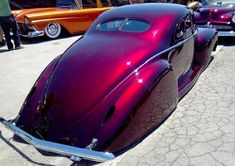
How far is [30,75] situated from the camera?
6359 millimetres

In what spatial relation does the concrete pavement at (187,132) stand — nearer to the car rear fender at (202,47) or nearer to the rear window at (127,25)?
the car rear fender at (202,47)

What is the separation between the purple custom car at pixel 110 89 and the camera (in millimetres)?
3184

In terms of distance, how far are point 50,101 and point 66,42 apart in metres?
6.26

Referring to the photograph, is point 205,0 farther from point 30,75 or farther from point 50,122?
point 50,122

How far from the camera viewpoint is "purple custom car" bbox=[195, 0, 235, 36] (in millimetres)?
7652

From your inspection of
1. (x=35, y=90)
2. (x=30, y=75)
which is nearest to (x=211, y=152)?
(x=35, y=90)

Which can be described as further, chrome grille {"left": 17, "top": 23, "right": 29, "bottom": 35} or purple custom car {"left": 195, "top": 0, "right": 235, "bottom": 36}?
chrome grille {"left": 17, "top": 23, "right": 29, "bottom": 35}

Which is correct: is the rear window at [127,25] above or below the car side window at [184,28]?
above

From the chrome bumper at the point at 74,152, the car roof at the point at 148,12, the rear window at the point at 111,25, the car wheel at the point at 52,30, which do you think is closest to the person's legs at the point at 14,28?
the car wheel at the point at 52,30

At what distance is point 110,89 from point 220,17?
543cm

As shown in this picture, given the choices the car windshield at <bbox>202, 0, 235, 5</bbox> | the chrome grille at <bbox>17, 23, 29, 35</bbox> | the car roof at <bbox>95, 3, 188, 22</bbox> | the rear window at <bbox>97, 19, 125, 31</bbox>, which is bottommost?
the chrome grille at <bbox>17, 23, 29, 35</bbox>

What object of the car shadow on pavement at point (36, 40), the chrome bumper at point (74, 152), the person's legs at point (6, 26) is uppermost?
the chrome bumper at point (74, 152)

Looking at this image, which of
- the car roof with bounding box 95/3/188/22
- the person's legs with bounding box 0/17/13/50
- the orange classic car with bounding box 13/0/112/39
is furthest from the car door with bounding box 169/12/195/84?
the orange classic car with bounding box 13/0/112/39

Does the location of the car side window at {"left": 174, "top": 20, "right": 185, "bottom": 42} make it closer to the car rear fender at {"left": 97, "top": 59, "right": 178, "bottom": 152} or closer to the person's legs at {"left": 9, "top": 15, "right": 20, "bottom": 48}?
the car rear fender at {"left": 97, "top": 59, "right": 178, "bottom": 152}
